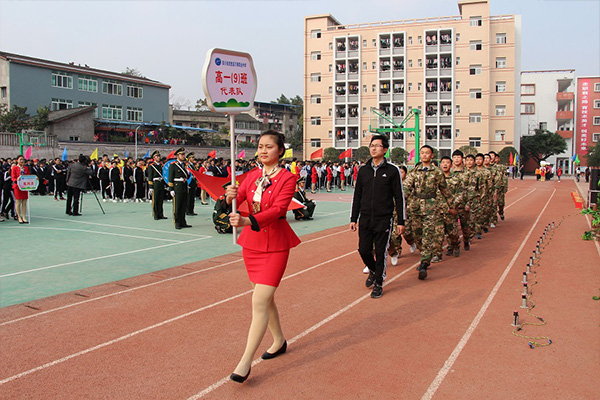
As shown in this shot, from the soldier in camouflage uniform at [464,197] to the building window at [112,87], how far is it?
4271 cm

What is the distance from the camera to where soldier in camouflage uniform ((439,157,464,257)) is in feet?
30.2

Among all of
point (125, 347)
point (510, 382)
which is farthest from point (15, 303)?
point (510, 382)

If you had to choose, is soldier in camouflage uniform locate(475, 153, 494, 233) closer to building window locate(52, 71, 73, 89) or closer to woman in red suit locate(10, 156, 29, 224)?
woman in red suit locate(10, 156, 29, 224)

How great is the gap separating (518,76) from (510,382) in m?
67.3

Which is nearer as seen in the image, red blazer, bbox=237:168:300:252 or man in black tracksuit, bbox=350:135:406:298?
red blazer, bbox=237:168:300:252

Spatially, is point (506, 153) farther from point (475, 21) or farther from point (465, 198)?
point (465, 198)

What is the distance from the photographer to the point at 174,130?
45.2 metres

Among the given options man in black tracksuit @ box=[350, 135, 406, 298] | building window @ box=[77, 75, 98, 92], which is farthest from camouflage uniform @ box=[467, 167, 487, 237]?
building window @ box=[77, 75, 98, 92]

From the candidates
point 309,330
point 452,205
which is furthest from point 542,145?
point 309,330

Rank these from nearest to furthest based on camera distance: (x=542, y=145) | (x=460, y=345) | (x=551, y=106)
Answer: (x=460, y=345) < (x=542, y=145) < (x=551, y=106)

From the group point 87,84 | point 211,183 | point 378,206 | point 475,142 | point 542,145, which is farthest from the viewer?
point 542,145

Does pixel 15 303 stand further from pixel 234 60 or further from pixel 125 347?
A: pixel 234 60

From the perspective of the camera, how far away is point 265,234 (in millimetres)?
4223

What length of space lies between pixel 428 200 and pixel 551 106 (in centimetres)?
7418
